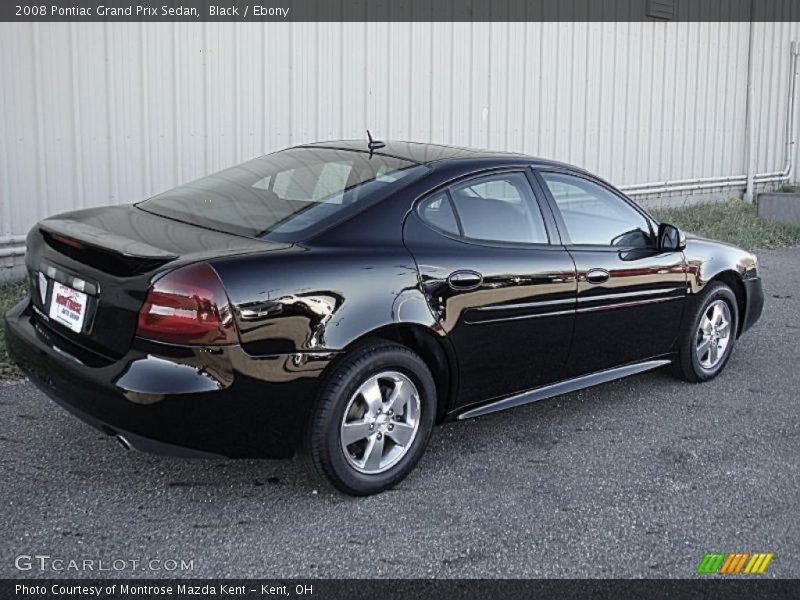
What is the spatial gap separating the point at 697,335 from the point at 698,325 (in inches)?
3.0

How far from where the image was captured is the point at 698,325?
5598 millimetres

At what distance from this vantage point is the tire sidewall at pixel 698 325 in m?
5.58

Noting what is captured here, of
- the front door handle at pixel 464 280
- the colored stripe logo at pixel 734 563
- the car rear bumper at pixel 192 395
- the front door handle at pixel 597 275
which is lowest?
the colored stripe logo at pixel 734 563

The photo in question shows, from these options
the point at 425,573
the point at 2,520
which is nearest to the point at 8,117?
the point at 2,520

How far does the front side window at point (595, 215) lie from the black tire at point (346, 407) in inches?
49.5

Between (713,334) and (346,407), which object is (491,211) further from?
(713,334)

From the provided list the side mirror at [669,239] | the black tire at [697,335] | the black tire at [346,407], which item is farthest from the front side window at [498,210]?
the black tire at [697,335]

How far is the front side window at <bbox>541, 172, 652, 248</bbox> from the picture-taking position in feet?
16.0

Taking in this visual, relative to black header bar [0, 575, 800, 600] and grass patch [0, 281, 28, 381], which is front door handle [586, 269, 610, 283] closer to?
black header bar [0, 575, 800, 600]

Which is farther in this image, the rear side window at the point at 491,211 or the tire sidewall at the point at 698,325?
the tire sidewall at the point at 698,325

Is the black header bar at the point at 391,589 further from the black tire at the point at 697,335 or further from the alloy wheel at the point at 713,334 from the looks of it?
the alloy wheel at the point at 713,334

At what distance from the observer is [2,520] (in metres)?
3.59
